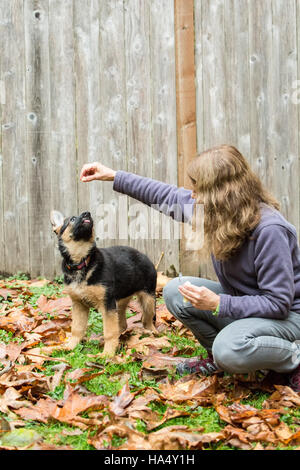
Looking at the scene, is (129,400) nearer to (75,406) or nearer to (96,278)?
(75,406)

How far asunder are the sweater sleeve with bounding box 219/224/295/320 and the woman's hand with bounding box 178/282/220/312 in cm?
5

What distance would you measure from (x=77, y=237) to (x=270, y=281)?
Answer: 1.66m

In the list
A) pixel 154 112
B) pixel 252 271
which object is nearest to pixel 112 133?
pixel 154 112

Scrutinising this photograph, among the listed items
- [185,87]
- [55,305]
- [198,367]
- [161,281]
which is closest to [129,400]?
[198,367]

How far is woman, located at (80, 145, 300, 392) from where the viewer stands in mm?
2764

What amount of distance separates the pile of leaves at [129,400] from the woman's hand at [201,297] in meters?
0.47

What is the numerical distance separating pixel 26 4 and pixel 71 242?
3116mm

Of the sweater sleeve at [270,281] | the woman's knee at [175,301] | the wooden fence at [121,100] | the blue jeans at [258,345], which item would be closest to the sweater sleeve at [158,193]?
the woman's knee at [175,301]

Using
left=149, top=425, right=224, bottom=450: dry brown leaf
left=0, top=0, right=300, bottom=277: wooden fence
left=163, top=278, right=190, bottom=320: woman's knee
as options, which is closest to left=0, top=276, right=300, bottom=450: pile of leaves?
left=149, top=425, right=224, bottom=450: dry brown leaf

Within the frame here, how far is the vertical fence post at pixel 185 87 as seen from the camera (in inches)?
211

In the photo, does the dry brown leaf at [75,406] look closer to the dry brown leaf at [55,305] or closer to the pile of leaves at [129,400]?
the pile of leaves at [129,400]

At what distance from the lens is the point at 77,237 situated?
390 centimetres
